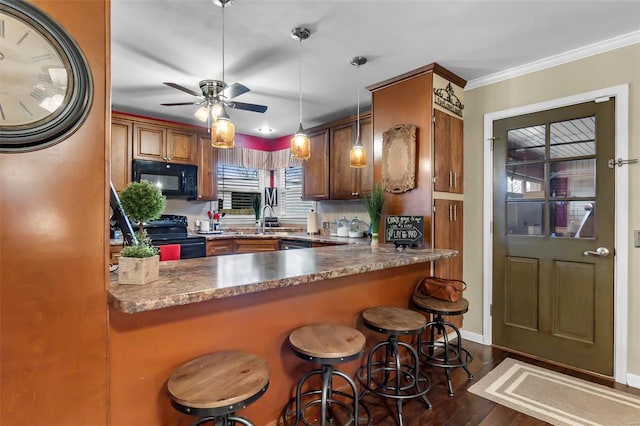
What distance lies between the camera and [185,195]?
14.5 ft

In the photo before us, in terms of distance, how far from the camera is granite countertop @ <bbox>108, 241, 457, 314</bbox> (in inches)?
46.8

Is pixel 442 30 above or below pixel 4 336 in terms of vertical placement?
above

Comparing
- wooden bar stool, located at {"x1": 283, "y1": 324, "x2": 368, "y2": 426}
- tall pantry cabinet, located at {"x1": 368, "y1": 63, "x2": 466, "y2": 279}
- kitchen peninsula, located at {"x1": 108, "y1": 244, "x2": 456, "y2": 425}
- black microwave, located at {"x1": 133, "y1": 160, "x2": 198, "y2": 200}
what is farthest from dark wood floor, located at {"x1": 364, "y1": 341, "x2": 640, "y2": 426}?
black microwave, located at {"x1": 133, "y1": 160, "x2": 198, "y2": 200}

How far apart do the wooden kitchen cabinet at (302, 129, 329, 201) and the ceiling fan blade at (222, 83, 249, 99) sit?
1.80 m

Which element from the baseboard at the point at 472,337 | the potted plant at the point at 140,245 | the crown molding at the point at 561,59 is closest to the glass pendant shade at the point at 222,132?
the potted plant at the point at 140,245

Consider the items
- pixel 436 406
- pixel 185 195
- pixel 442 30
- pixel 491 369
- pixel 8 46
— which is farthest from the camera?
pixel 185 195

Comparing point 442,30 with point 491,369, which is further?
point 491,369

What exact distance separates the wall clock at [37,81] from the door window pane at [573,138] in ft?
11.0

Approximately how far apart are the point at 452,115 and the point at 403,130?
1.79 feet

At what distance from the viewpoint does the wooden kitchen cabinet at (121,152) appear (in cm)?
395

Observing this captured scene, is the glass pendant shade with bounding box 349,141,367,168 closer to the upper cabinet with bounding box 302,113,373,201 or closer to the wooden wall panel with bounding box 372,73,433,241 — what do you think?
the wooden wall panel with bounding box 372,73,433,241

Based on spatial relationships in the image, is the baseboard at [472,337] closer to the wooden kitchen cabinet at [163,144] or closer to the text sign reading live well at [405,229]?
the text sign reading live well at [405,229]

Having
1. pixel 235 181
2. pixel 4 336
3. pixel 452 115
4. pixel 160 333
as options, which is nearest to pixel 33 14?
pixel 4 336

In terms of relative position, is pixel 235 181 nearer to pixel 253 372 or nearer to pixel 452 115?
pixel 452 115
